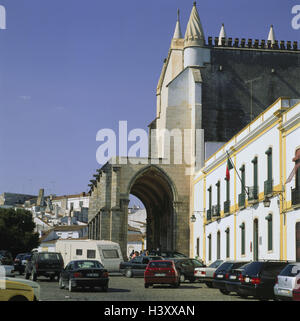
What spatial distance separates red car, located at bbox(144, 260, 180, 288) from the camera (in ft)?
90.6

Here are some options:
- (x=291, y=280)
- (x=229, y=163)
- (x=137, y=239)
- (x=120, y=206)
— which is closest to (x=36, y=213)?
(x=137, y=239)

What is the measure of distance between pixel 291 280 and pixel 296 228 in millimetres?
11211

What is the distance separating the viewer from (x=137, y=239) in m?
108

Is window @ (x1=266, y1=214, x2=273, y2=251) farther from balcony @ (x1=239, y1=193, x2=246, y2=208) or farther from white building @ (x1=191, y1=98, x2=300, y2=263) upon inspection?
balcony @ (x1=239, y1=193, x2=246, y2=208)

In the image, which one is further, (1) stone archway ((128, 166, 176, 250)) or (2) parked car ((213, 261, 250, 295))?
(1) stone archway ((128, 166, 176, 250))

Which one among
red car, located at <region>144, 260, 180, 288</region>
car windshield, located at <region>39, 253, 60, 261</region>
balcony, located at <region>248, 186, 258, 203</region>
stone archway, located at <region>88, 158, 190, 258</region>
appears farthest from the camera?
stone archway, located at <region>88, 158, 190, 258</region>

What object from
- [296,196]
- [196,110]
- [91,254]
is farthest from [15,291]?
[196,110]

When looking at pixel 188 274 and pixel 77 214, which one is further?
pixel 77 214

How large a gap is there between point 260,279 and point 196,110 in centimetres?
3866

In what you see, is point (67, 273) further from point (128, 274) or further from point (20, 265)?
point (20, 265)

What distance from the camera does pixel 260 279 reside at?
20359 millimetres

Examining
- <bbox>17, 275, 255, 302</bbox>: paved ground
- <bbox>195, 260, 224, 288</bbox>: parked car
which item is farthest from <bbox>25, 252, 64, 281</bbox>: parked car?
<bbox>195, 260, 224, 288</bbox>: parked car
